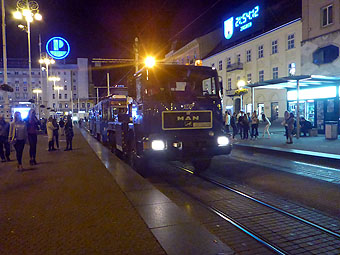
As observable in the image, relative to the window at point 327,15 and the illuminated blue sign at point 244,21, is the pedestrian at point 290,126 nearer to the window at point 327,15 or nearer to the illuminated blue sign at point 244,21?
the window at point 327,15

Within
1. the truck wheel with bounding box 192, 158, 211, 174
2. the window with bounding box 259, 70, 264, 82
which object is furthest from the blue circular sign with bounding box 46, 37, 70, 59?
the window with bounding box 259, 70, 264, 82

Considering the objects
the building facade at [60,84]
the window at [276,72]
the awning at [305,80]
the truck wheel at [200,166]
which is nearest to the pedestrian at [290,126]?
the awning at [305,80]

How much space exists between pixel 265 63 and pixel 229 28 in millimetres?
9643

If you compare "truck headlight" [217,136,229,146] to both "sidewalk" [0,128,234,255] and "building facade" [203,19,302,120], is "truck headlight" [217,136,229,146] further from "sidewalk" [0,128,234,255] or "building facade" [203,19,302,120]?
"building facade" [203,19,302,120]

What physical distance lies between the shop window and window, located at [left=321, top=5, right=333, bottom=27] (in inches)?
78.8

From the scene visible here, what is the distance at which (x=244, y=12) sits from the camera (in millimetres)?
36969

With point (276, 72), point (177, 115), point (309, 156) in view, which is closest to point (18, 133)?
point (177, 115)

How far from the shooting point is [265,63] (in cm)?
3397

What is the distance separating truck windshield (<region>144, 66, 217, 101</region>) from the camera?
792 cm

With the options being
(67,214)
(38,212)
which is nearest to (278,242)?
(67,214)

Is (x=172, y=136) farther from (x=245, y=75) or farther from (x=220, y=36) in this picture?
(x=220, y=36)

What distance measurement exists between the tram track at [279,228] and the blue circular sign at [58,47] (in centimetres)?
1652

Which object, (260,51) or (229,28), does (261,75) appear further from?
(229,28)

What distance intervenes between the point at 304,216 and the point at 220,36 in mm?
46319
